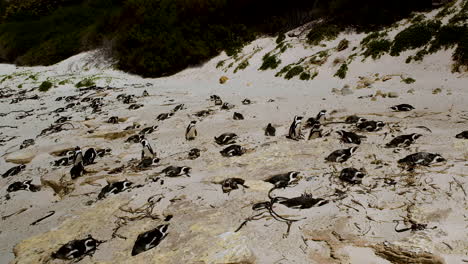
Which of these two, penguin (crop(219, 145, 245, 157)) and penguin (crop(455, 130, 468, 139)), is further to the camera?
penguin (crop(219, 145, 245, 157))

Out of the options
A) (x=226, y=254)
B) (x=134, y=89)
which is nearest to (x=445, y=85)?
(x=226, y=254)

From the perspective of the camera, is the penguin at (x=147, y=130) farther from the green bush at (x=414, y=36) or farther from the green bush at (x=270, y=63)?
the green bush at (x=414, y=36)

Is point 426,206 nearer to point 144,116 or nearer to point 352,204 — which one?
point 352,204

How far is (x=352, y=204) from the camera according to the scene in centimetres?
427

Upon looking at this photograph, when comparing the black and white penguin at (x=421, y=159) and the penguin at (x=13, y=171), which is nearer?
the black and white penguin at (x=421, y=159)

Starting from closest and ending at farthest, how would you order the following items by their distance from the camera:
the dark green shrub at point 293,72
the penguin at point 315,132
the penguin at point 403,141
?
the penguin at point 403,141
the penguin at point 315,132
the dark green shrub at point 293,72

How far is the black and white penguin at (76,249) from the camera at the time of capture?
4.12 meters

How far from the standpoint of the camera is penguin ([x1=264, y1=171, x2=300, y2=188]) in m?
5.07

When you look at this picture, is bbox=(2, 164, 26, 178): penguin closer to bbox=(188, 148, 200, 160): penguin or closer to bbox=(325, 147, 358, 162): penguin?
bbox=(188, 148, 200, 160): penguin

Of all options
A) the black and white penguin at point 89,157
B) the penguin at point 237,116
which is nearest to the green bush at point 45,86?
the black and white penguin at point 89,157

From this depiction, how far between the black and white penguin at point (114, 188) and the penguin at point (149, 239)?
177 centimetres

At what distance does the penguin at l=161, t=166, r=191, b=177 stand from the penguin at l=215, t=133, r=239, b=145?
1.51m

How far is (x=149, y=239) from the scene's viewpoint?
4031 mm

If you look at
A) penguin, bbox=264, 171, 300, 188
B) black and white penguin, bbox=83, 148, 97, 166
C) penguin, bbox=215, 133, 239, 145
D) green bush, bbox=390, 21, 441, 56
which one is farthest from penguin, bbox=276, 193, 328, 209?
green bush, bbox=390, 21, 441, 56
